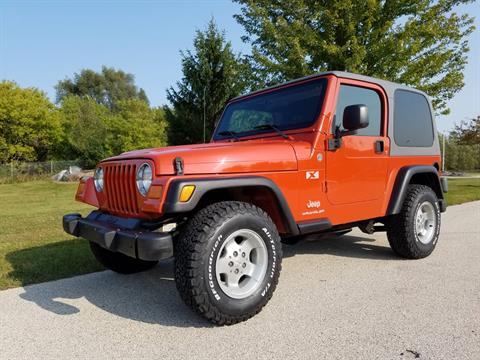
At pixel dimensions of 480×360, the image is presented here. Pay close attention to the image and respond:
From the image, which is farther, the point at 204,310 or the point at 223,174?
the point at 223,174

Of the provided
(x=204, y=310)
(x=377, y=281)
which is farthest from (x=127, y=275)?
(x=377, y=281)

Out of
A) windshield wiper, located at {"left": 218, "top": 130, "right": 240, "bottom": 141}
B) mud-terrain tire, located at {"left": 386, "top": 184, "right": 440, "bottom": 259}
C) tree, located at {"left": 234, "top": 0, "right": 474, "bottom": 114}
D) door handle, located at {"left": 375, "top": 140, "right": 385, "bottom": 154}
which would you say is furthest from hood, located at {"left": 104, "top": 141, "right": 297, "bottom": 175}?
tree, located at {"left": 234, "top": 0, "right": 474, "bottom": 114}

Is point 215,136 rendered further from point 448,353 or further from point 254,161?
point 448,353

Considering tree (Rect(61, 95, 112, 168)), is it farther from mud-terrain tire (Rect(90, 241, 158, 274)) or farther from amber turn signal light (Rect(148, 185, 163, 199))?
amber turn signal light (Rect(148, 185, 163, 199))

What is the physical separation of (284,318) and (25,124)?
97.7 ft

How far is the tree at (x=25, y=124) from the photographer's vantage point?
88.4 ft

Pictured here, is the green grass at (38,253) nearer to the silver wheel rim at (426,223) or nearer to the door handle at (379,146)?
the door handle at (379,146)

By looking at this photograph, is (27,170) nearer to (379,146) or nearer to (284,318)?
(379,146)

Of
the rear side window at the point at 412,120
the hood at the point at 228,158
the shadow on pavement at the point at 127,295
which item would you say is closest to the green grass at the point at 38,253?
the shadow on pavement at the point at 127,295

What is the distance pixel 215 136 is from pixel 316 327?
8.70 feet

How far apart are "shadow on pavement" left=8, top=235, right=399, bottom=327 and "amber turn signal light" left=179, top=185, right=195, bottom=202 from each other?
965mm

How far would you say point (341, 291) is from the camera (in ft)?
11.6

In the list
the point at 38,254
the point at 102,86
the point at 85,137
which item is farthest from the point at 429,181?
the point at 102,86

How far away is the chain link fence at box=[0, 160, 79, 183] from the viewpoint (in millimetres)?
22391
